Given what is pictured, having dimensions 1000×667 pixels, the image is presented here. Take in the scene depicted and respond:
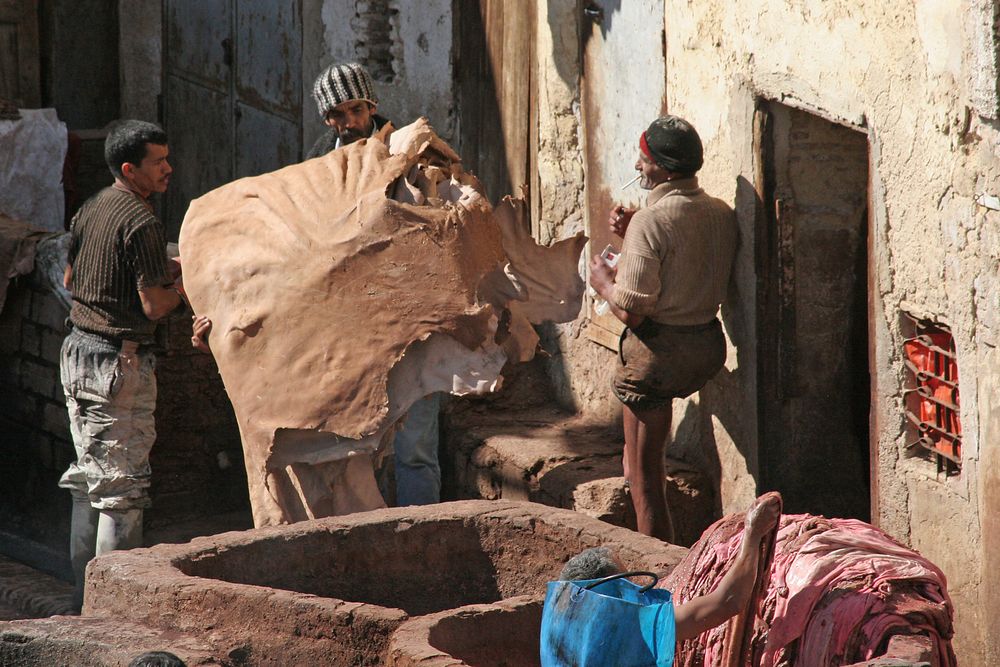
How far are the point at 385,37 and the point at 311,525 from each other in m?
4.68

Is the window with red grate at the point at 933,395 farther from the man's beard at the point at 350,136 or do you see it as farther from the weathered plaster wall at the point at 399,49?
the weathered plaster wall at the point at 399,49

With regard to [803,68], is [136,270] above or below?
below

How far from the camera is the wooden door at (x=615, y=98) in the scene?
7254mm

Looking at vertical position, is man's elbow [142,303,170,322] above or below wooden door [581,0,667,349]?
below

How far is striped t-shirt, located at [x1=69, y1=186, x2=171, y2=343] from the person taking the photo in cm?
645

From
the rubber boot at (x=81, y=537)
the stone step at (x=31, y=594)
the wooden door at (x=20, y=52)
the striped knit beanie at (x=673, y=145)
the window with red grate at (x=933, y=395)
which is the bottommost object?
the stone step at (x=31, y=594)

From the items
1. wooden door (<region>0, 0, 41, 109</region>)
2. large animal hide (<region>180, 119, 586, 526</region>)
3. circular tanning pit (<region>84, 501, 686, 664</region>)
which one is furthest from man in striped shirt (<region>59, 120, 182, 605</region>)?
wooden door (<region>0, 0, 41, 109</region>)

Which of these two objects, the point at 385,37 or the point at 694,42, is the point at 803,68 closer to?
the point at 694,42

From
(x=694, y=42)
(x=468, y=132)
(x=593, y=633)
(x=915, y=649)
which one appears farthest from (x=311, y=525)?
(x=468, y=132)

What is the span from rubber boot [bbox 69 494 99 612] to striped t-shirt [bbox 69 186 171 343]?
33.5 inches

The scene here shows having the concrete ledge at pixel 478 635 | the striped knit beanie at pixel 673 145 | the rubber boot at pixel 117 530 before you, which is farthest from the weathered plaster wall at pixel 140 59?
the concrete ledge at pixel 478 635

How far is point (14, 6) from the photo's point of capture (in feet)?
34.3

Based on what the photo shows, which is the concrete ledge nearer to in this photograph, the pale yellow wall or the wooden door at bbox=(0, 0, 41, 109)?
the pale yellow wall

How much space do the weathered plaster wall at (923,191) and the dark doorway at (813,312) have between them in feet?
0.63
